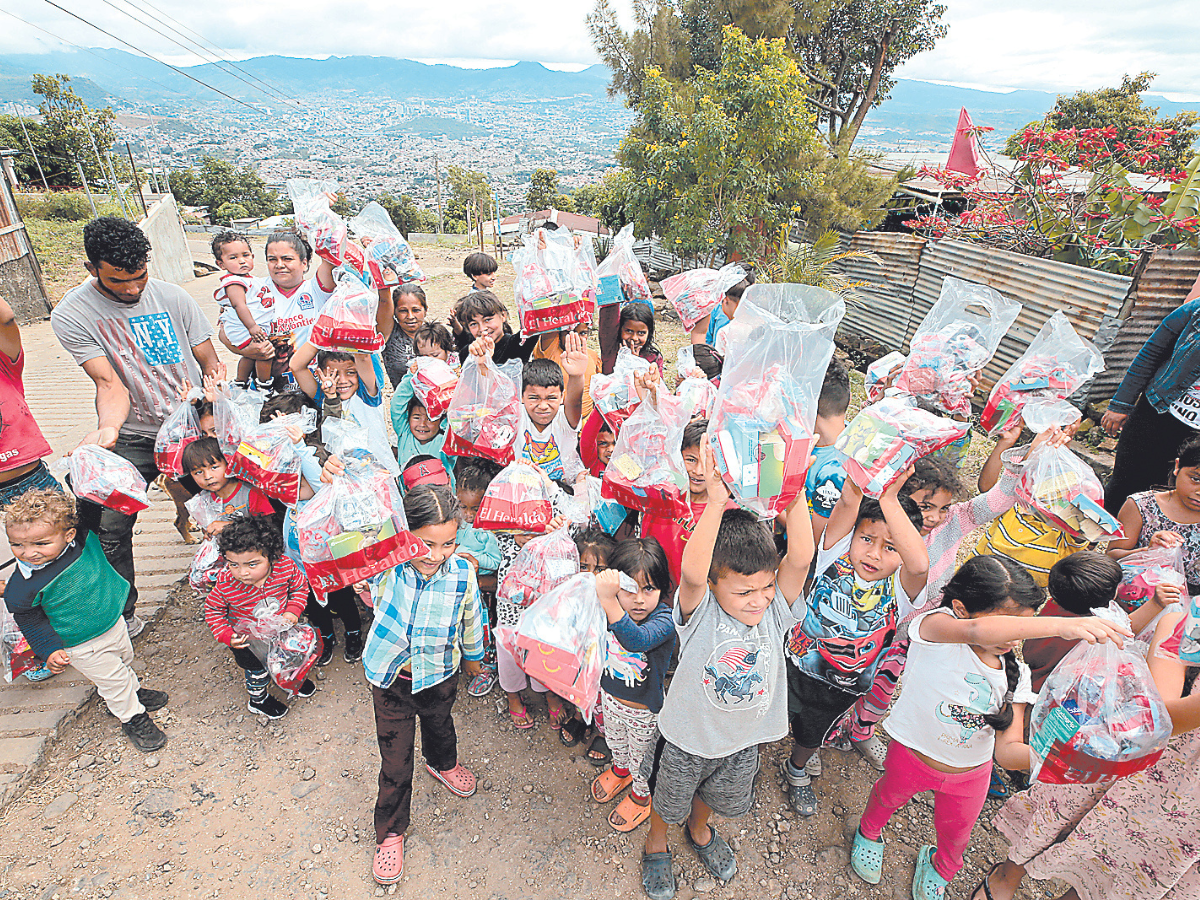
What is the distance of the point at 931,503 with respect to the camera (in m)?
2.30

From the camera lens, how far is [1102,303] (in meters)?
5.12

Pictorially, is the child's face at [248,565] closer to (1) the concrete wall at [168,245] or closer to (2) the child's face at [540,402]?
(2) the child's face at [540,402]

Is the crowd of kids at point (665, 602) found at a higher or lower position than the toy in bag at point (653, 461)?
lower

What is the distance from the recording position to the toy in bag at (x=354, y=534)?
180 centimetres

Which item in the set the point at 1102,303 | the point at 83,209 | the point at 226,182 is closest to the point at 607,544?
the point at 1102,303

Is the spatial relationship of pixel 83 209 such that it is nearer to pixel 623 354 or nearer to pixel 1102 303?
pixel 623 354

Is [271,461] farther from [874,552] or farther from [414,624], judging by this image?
[874,552]

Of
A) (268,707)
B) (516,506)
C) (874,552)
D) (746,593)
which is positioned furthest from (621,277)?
(268,707)

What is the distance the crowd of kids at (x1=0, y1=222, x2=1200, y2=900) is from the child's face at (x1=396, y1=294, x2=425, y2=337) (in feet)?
2.61

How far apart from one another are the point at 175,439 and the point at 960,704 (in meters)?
3.31

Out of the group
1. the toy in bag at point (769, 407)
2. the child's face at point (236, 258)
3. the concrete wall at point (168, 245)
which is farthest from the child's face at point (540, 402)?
the concrete wall at point (168, 245)

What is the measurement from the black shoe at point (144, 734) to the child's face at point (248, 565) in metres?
0.77

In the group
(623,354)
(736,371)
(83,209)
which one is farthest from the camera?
(83,209)

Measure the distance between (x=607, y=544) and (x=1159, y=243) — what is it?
6294 mm
